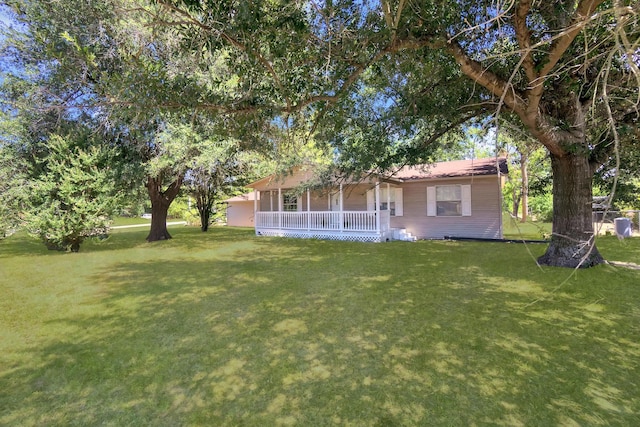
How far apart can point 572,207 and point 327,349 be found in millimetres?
6266

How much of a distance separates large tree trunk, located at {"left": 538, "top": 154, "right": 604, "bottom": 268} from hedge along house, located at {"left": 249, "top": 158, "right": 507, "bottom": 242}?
517cm

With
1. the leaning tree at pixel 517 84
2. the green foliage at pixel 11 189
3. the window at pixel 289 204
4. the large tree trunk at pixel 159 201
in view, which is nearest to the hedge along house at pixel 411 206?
the window at pixel 289 204

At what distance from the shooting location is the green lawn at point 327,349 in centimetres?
254

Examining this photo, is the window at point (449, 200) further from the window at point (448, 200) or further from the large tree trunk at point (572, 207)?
the large tree trunk at point (572, 207)

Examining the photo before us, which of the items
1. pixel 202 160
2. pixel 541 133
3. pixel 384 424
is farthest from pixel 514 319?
pixel 202 160

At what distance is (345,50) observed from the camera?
16.1 ft

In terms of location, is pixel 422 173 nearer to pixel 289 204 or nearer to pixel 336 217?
pixel 336 217

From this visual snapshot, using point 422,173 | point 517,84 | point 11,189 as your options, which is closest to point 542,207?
point 422,173

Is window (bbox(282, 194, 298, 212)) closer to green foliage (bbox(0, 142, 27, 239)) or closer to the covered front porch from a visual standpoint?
the covered front porch

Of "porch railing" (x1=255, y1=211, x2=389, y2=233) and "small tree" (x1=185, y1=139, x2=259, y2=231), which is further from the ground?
"small tree" (x1=185, y1=139, x2=259, y2=231)

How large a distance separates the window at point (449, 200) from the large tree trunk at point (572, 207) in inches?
238

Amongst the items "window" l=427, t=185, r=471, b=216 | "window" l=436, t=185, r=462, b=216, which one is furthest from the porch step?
"window" l=436, t=185, r=462, b=216

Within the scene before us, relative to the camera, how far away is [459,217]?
13258 mm

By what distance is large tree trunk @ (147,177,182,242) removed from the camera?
14.0 meters
